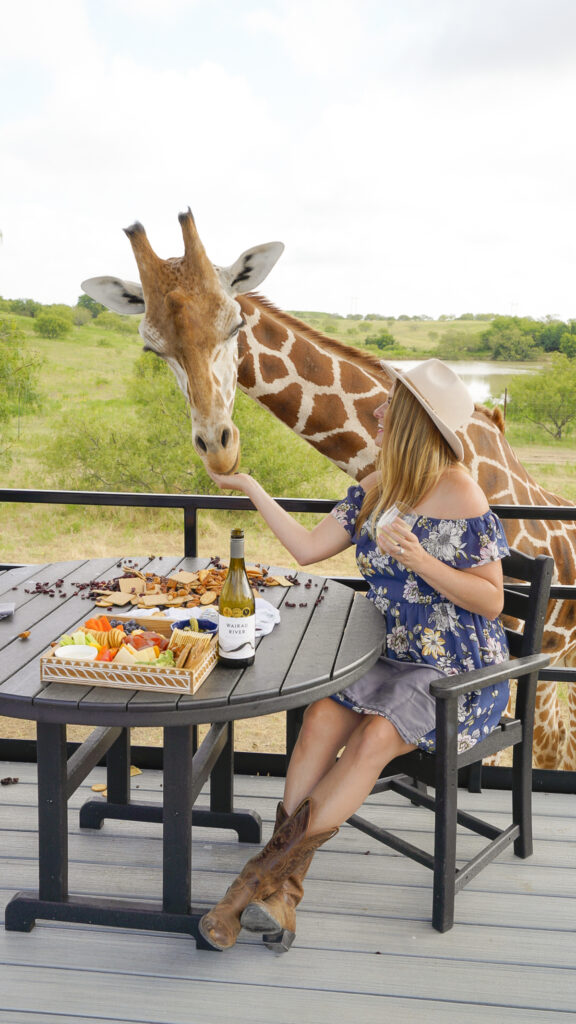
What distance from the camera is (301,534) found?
6.70 feet

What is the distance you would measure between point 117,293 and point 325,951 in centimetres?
273

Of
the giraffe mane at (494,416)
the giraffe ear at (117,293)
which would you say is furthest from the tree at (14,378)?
the giraffe mane at (494,416)

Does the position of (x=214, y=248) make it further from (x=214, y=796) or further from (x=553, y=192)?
(x=214, y=796)

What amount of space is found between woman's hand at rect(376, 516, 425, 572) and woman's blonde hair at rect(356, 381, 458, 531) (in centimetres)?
16

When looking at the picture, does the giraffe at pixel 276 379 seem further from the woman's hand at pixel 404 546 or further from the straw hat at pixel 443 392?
the woman's hand at pixel 404 546

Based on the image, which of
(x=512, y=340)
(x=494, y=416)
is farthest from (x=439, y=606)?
(x=512, y=340)

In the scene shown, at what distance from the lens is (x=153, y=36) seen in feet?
48.8

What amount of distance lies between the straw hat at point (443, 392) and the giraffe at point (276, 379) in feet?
4.29

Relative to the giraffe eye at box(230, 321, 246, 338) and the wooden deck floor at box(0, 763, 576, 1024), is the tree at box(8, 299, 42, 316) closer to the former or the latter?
the giraffe eye at box(230, 321, 246, 338)

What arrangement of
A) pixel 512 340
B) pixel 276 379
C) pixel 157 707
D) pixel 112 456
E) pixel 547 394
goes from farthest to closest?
pixel 512 340 → pixel 547 394 → pixel 112 456 → pixel 276 379 → pixel 157 707

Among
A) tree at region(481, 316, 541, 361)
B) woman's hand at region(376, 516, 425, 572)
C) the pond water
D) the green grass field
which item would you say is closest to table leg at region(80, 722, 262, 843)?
woman's hand at region(376, 516, 425, 572)

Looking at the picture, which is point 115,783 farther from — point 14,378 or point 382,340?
point 382,340

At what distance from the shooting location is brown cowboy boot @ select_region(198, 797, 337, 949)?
162cm

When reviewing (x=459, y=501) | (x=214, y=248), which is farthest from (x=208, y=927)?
(x=214, y=248)
